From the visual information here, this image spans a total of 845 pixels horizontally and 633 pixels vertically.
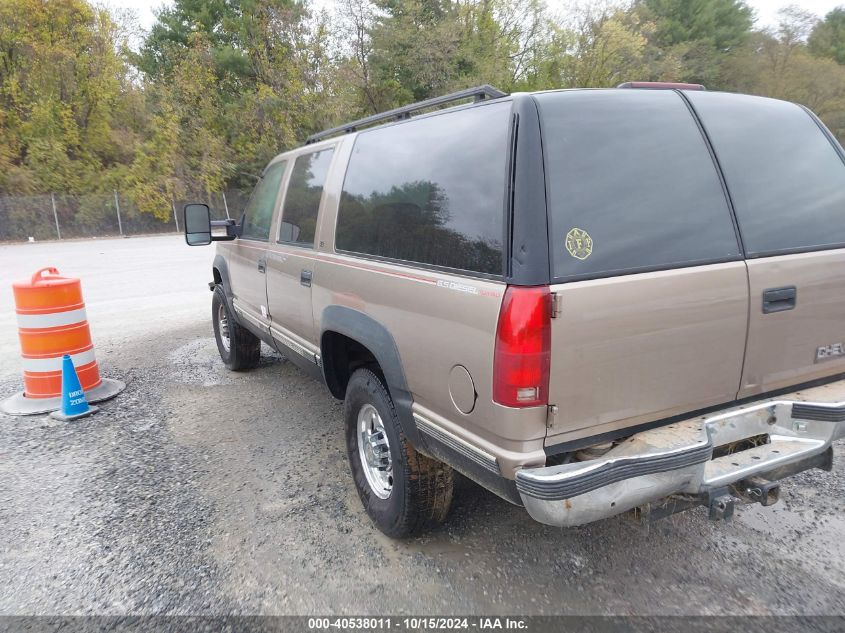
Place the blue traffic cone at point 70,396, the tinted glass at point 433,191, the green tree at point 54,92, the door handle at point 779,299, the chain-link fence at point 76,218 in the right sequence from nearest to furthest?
the tinted glass at point 433,191 < the door handle at point 779,299 < the blue traffic cone at point 70,396 < the chain-link fence at point 76,218 < the green tree at point 54,92

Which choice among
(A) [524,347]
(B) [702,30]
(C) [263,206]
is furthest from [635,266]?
(B) [702,30]

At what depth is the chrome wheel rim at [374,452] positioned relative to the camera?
315cm

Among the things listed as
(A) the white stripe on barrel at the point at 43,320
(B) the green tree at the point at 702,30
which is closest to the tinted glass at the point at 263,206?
(A) the white stripe on barrel at the point at 43,320

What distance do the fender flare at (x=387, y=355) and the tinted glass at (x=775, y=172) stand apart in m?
1.60

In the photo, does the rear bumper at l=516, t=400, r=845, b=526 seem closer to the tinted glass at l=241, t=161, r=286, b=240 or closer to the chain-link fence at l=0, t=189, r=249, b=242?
the tinted glass at l=241, t=161, r=286, b=240

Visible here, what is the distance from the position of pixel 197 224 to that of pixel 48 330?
163cm

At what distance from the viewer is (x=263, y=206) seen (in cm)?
491

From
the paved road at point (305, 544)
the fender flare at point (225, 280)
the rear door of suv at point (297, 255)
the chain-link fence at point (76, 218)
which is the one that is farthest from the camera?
the chain-link fence at point (76, 218)

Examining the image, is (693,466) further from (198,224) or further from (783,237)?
(198,224)

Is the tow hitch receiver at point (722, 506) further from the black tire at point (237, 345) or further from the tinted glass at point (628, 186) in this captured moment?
the black tire at point (237, 345)

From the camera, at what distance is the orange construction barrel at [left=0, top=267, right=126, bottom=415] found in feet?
16.5

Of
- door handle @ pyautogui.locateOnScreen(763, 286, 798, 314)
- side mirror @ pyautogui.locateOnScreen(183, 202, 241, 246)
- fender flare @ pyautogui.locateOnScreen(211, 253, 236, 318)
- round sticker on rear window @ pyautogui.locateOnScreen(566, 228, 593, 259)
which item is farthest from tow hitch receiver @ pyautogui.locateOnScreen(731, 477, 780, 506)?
fender flare @ pyautogui.locateOnScreen(211, 253, 236, 318)

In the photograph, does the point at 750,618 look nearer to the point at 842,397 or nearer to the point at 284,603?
the point at 842,397

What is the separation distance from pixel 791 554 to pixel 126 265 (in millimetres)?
16592
